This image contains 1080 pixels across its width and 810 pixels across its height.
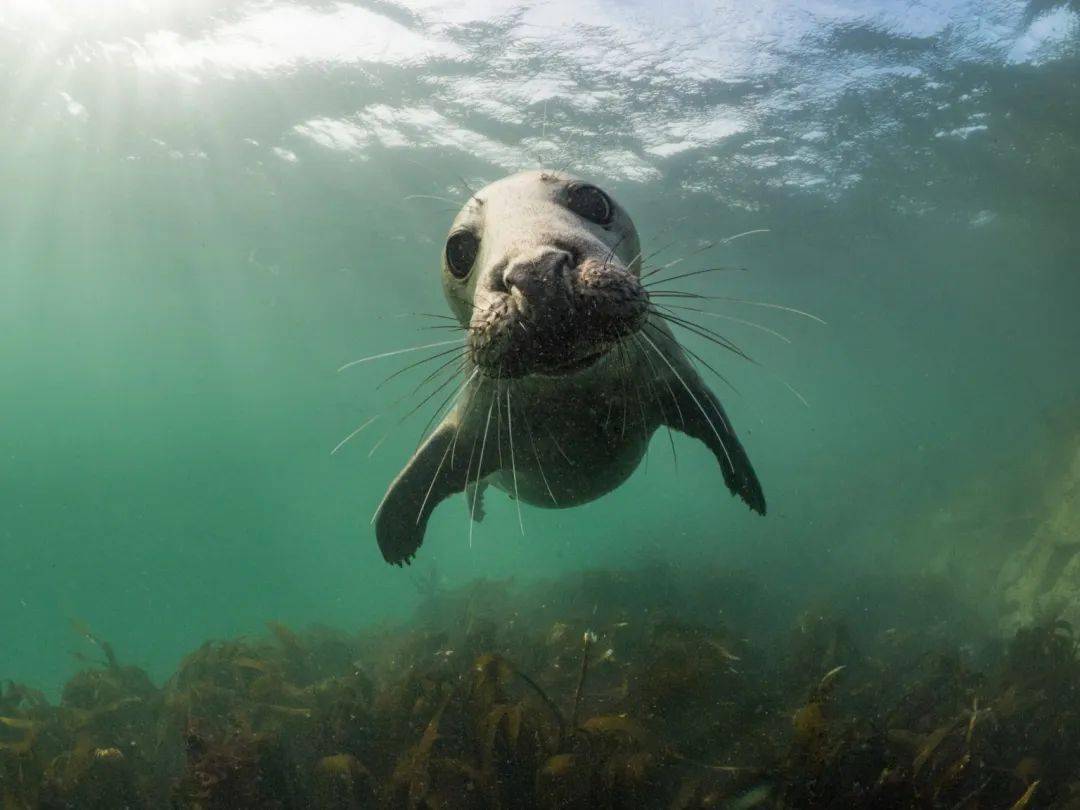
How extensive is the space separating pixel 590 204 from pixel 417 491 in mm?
1875

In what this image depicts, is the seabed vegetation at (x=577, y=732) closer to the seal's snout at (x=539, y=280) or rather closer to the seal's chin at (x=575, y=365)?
the seal's chin at (x=575, y=365)

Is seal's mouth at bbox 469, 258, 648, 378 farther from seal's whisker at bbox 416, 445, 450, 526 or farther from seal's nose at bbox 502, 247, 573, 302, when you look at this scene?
seal's whisker at bbox 416, 445, 450, 526

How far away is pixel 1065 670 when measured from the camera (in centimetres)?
570

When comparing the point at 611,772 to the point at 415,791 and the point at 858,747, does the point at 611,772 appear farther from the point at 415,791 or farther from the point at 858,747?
the point at 858,747

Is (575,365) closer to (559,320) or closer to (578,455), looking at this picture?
(559,320)

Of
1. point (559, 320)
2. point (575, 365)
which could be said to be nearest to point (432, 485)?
point (575, 365)

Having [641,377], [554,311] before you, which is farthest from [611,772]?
[554,311]

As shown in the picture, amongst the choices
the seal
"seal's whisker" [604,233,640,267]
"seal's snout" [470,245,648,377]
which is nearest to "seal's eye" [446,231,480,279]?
the seal

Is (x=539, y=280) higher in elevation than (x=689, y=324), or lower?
higher

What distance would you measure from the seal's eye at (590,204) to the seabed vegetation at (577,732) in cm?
197

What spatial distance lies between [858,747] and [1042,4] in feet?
40.9

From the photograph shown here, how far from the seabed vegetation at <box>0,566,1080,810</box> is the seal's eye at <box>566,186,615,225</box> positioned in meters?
1.97

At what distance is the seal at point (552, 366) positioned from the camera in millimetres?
1981

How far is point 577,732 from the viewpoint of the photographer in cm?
331
